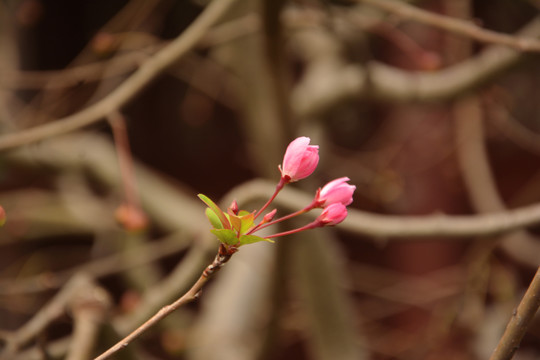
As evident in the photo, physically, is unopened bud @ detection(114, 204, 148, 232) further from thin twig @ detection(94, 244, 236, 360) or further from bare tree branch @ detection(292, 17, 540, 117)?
bare tree branch @ detection(292, 17, 540, 117)

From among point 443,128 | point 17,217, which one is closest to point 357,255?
point 443,128

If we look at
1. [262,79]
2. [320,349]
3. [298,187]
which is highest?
[262,79]

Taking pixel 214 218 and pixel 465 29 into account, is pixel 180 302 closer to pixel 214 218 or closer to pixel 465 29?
pixel 214 218

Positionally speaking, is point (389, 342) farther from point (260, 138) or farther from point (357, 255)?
point (260, 138)

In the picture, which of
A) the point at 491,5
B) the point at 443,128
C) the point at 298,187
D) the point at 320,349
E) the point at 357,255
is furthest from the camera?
the point at 357,255

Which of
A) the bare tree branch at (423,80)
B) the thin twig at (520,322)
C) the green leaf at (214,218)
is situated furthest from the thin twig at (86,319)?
the bare tree branch at (423,80)

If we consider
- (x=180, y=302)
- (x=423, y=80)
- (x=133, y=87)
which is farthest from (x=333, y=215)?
(x=423, y=80)

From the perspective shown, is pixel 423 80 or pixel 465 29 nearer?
pixel 465 29
